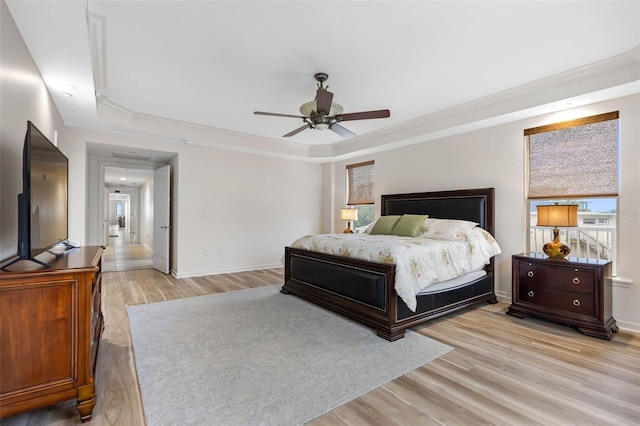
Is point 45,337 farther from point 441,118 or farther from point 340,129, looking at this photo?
point 441,118

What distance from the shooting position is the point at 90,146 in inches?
192

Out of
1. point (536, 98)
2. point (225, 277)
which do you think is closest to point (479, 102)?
point (536, 98)

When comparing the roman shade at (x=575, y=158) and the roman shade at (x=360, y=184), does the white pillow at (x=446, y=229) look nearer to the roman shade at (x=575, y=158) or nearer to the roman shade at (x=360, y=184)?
the roman shade at (x=575, y=158)

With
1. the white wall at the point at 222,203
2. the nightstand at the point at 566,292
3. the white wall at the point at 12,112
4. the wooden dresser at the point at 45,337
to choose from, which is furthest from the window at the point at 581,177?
the white wall at the point at 12,112

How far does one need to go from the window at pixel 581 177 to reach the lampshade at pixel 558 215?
0.51 meters

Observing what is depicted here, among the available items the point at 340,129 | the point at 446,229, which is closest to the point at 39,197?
the point at 340,129

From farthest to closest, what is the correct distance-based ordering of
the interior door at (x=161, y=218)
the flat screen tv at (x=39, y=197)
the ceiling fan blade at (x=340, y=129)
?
the interior door at (x=161, y=218) < the ceiling fan blade at (x=340, y=129) < the flat screen tv at (x=39, y=197)

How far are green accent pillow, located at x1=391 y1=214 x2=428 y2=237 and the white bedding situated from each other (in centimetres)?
62

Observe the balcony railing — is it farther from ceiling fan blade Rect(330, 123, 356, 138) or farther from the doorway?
the doorway

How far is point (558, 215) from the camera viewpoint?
3.15 meters

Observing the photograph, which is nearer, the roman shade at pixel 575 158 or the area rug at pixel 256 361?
the area rug at pixel 256 361

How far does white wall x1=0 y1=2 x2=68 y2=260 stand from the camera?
6.07 feet

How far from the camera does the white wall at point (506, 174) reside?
120 inches

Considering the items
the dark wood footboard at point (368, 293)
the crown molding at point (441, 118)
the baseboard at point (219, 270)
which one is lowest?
the baseboard at point (219, 270)
